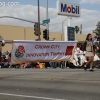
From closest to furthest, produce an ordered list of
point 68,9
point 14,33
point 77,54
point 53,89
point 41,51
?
point 53,89, point 41,51, point 77,54, point 68,9, point 14,33

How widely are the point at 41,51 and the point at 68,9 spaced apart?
58.1 feet

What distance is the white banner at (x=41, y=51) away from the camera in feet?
56.0

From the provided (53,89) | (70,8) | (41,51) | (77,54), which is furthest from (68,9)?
(53,89)

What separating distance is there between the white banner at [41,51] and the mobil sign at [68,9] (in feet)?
51.0

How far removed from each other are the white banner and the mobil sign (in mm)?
15557

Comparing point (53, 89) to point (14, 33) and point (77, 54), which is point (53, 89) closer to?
point (77, 54)

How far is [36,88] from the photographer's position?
993 centimetres

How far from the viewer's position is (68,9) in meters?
34.8

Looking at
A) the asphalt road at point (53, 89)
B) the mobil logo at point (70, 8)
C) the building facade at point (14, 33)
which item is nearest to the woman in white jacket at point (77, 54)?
the asphalt road at point (53, 89)

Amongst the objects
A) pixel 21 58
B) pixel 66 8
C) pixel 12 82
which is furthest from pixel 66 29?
pixel 12 82

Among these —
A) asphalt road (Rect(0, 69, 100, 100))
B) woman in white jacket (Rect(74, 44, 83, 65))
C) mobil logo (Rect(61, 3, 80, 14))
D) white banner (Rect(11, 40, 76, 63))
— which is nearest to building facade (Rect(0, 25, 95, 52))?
mobil logo (Rect(61, 3, 80, 14))

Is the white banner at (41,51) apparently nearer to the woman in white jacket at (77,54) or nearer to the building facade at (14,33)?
the woman in white jacket at (77,54)

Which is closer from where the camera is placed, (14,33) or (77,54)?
(77,54)

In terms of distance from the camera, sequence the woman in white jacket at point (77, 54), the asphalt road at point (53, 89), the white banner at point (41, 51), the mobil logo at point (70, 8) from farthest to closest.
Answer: the mobil logo at point (70, 8), the woman in white jacket at point (77, 54), the white banner at point (41, 51), the asphalt road at point (53, 89)
